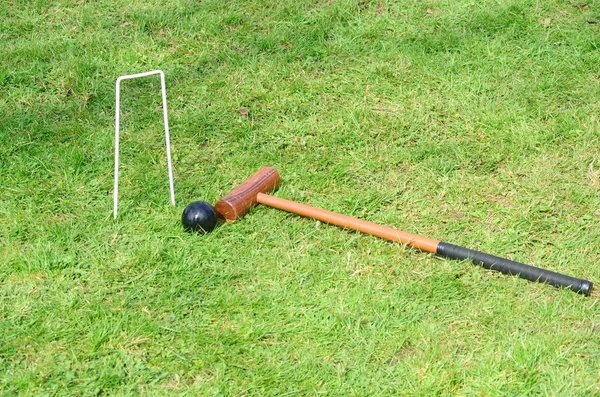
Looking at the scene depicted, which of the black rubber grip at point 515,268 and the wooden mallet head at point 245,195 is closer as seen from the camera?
the black rubber grip at point 515,268

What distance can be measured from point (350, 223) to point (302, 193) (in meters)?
0.50

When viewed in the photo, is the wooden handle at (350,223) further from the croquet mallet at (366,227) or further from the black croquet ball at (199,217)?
the black croquet ball at (199,217)

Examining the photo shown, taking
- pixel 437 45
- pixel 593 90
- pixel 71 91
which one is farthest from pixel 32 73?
pixel 593 90

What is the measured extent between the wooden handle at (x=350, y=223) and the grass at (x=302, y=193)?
68mm

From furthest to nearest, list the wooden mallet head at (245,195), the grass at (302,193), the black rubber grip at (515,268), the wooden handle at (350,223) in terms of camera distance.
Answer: the wooden mallet head at (245,195)
the wooden handle at (350,223)
the black rubber grip at (515,268)
the grass at (302,193)

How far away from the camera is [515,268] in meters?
3.87

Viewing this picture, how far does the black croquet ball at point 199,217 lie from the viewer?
4.13m

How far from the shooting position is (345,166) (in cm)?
479

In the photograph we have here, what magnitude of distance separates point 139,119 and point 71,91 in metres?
0.59

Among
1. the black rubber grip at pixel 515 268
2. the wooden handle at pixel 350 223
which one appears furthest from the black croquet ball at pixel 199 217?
the black rubber grip at pixel 515 268

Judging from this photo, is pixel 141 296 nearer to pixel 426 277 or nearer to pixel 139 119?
pixel 426 277

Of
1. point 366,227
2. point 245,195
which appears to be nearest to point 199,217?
point 245,195

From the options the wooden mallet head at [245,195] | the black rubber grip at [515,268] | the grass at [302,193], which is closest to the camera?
the grass at [302,193]

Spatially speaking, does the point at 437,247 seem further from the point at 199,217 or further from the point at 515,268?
the point at 199,217
